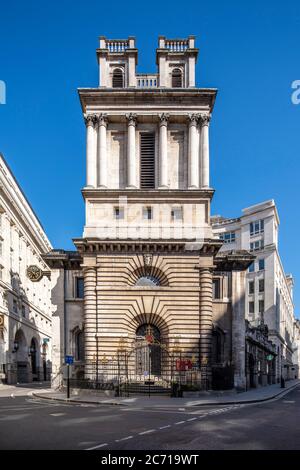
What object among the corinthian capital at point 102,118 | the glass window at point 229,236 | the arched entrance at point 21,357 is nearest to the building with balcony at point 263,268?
the glass window at point 229,236

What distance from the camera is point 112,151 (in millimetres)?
43062

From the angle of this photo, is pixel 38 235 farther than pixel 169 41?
Yes

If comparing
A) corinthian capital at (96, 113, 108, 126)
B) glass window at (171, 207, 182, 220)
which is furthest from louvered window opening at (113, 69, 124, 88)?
glass window at (171, 207, 182, 220)

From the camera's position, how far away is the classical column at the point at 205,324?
124ft

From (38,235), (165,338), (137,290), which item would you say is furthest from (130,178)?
(38,235)

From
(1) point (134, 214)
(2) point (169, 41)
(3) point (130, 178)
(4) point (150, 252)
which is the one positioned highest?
(2) point (169, 41)

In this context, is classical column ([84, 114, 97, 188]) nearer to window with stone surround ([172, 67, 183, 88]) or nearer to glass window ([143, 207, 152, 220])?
glass window ([143, 207, 152, 220])

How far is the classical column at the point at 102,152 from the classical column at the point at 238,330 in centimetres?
1386

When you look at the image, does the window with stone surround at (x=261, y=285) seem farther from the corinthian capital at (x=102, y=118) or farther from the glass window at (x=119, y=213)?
the corinthian capital at (x=102, y=118)

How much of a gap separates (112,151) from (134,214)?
6225 millimetres

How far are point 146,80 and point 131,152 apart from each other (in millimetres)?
6911

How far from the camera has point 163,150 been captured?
4184cm
